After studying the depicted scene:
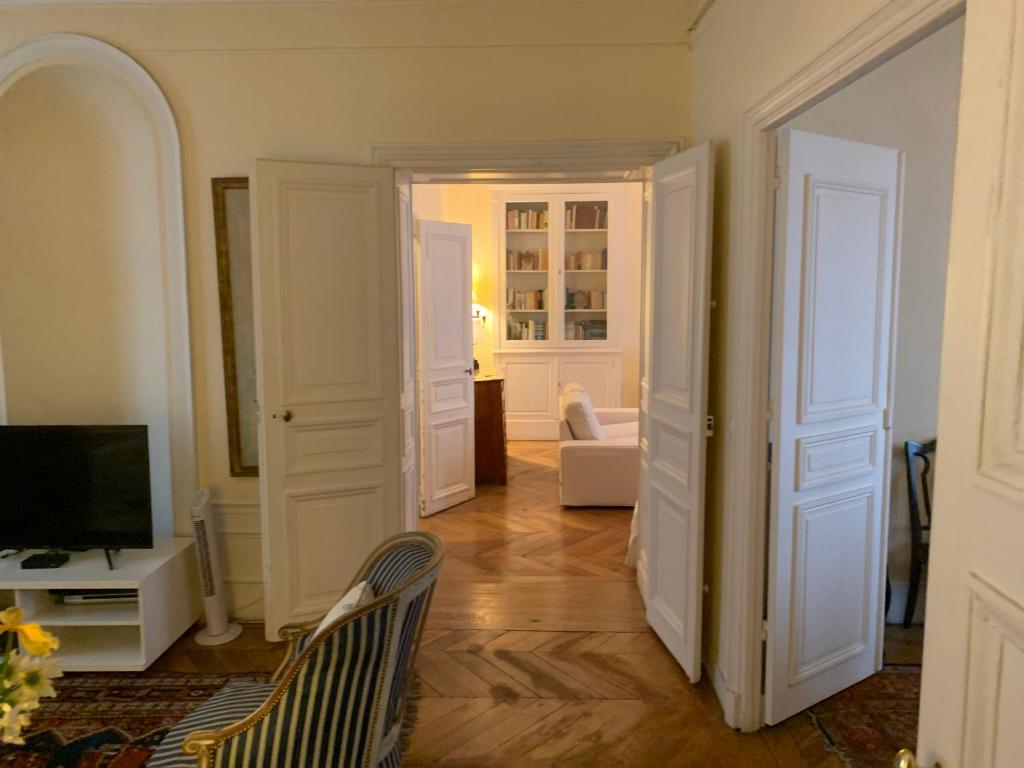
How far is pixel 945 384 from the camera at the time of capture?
41.2 inches

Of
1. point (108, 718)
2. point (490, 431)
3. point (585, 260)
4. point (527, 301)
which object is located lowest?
point (108, 718)

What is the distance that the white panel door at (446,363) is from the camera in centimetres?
518

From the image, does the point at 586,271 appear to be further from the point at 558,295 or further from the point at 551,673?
the point at 551,673

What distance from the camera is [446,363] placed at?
5340 millimetres

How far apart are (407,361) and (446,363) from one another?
4.73 feet

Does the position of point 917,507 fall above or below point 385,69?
below

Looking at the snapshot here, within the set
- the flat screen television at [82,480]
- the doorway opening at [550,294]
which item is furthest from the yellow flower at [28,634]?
the doorway opening at [550,294]

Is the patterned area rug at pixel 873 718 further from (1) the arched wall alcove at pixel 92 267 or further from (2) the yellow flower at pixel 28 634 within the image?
(1) the arched wall alcove at pixel 92 267

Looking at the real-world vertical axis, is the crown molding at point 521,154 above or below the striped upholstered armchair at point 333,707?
above

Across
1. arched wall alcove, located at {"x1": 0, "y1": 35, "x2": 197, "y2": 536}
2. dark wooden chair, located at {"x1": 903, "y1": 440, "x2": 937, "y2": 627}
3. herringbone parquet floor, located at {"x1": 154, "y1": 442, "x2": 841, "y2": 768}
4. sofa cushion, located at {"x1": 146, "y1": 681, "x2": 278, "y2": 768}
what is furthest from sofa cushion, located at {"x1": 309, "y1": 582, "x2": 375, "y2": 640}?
dark wooden chair, located at {"x1": 903, "y1": 440, "x2": 937, "y2": 627}

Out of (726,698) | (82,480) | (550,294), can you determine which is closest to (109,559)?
(82,480)

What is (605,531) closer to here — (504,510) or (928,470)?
(504,510)

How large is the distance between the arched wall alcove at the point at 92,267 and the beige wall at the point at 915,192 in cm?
318

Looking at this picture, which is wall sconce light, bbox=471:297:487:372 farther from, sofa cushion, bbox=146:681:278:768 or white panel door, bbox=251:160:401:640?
sofa cushion, bbox=146:681:278:768
